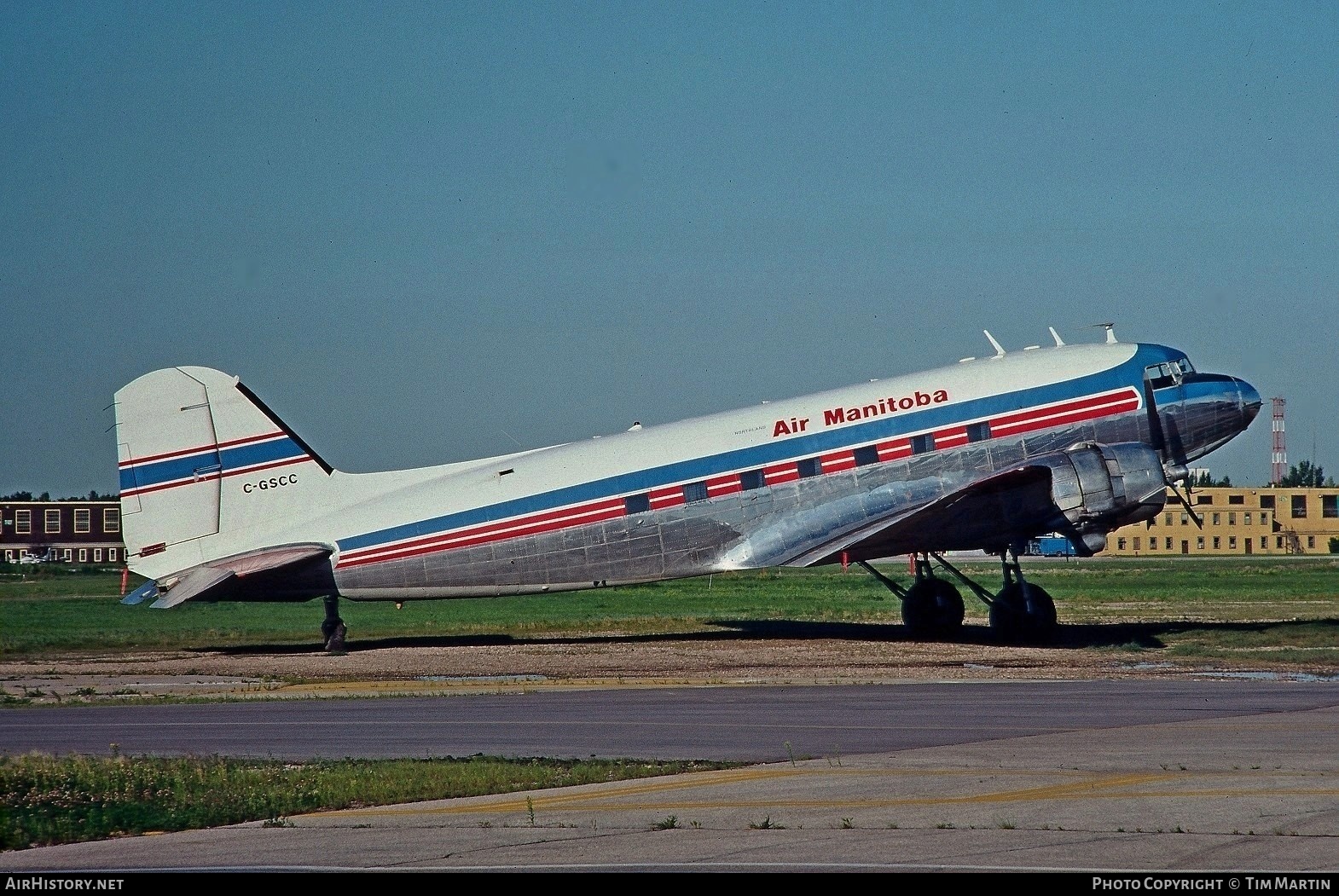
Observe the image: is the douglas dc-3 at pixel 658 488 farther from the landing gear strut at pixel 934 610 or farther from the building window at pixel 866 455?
the landing gear strut at pixel 934 610

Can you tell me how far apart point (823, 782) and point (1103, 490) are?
634 inches

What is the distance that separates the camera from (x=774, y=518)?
30391 millimetres

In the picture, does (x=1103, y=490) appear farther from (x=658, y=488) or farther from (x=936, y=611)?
(x=658, y=488)

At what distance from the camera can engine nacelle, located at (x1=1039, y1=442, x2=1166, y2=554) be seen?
27594 millimetres

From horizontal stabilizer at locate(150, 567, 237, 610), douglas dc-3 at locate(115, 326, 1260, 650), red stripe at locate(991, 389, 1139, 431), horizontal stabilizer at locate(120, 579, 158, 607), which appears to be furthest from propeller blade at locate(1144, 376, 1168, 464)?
horizontal stabilizer at locate(120, 579, 158, 607)

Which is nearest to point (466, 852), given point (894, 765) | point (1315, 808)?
point (894, 765)

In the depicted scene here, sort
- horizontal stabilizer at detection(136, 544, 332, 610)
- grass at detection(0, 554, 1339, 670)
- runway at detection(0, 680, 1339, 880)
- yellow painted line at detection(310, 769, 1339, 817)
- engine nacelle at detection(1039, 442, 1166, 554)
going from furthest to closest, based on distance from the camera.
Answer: grass at detection(0, 554, 1339, 670)
horizontal stabilizer at detection(136, 544, 332, 610)
engine nacelle at detection(1039, 442, 1166, 554)
yellow painted line at detection(310, 769, 1339, 817)
runway at detection(0, 680, 1339, 880)

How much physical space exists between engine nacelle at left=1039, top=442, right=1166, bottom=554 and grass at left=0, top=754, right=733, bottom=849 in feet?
49.7

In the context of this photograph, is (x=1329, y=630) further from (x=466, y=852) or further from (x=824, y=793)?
(x=466, y=852)

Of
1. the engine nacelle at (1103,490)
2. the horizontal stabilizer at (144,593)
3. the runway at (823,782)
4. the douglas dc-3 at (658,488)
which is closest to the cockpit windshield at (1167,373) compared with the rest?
the douglas dc-3 at (658,488)

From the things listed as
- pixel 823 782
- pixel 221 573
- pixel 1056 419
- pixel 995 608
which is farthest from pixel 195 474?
pixel 823 782

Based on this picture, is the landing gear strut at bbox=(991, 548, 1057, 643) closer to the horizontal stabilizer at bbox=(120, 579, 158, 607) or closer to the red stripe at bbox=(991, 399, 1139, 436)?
the red stripe at bbox=(991, 399, 1139, 436)

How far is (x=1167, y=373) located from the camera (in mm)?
30531

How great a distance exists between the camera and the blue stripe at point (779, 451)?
98.2ft
